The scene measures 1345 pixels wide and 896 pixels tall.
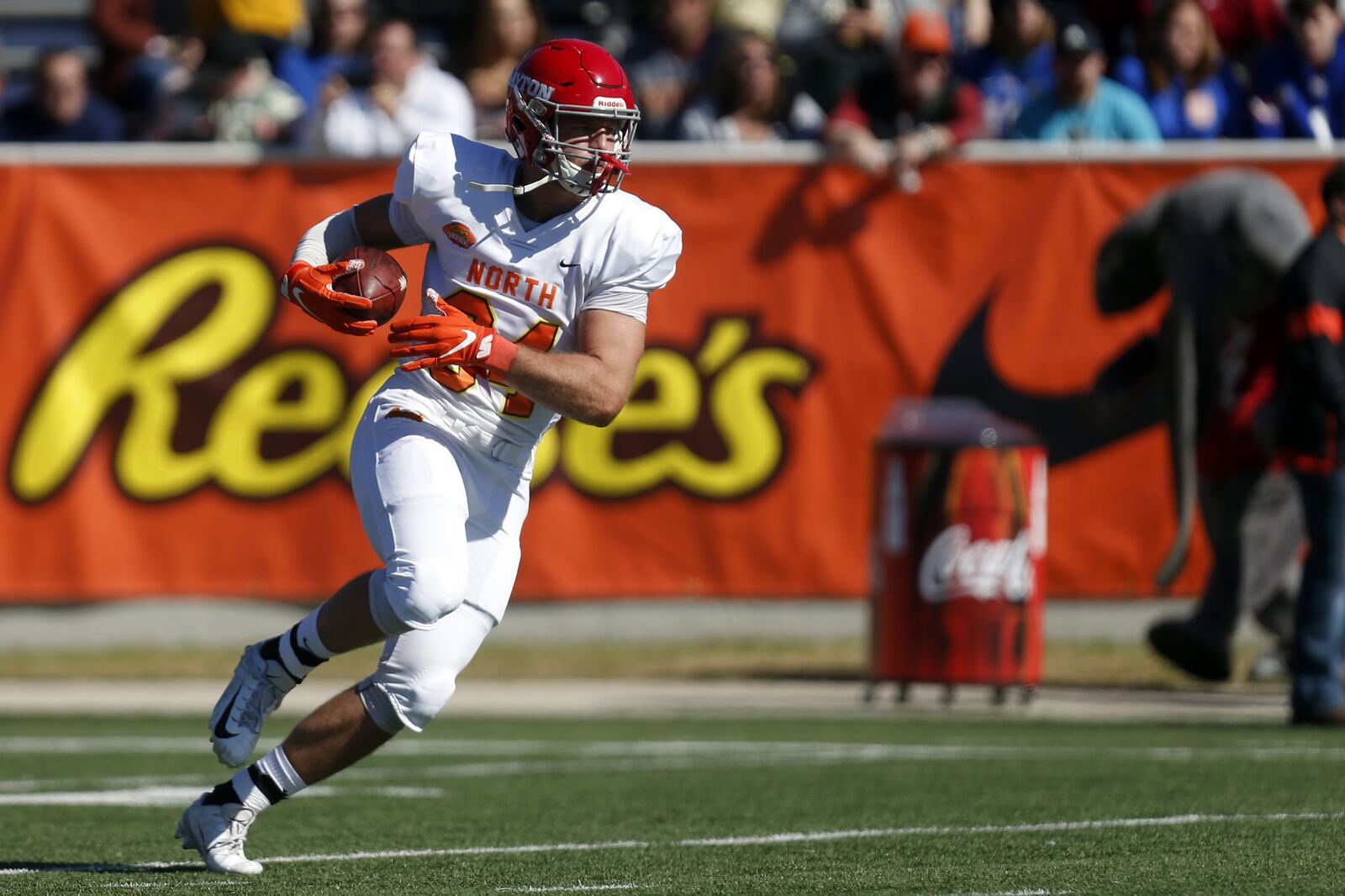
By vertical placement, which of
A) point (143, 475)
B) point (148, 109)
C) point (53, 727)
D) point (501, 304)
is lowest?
point (53, 727)

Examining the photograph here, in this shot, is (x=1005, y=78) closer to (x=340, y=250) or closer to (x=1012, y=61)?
(x=1012, y=61)

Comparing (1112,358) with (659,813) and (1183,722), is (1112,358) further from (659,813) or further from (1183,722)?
(659,813)

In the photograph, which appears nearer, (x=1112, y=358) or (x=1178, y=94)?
(x=1112, y=358)

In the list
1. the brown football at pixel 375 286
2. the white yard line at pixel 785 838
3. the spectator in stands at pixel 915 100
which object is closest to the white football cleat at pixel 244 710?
the white yard line at pixel 785 838

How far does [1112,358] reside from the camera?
36.4ft

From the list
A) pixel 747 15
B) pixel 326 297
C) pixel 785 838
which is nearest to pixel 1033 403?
pixel 747 15

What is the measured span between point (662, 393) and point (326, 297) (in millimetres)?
5941

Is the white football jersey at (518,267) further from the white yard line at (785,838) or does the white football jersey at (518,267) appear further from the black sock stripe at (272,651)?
the white yard line at (785,838)

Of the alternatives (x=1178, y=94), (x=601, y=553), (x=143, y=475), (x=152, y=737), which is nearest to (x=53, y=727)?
(x=152, y=737)

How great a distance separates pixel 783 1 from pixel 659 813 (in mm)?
8332

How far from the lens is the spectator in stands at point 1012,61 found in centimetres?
1238

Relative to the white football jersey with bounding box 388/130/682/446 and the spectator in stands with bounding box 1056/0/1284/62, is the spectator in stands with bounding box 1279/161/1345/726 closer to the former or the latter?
the white football jersey with bounding box 388/130/682/446

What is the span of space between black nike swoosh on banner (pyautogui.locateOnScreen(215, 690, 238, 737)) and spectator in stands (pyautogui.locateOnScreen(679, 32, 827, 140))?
22.8 feet

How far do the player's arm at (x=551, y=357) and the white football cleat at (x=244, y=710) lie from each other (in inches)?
31.7
